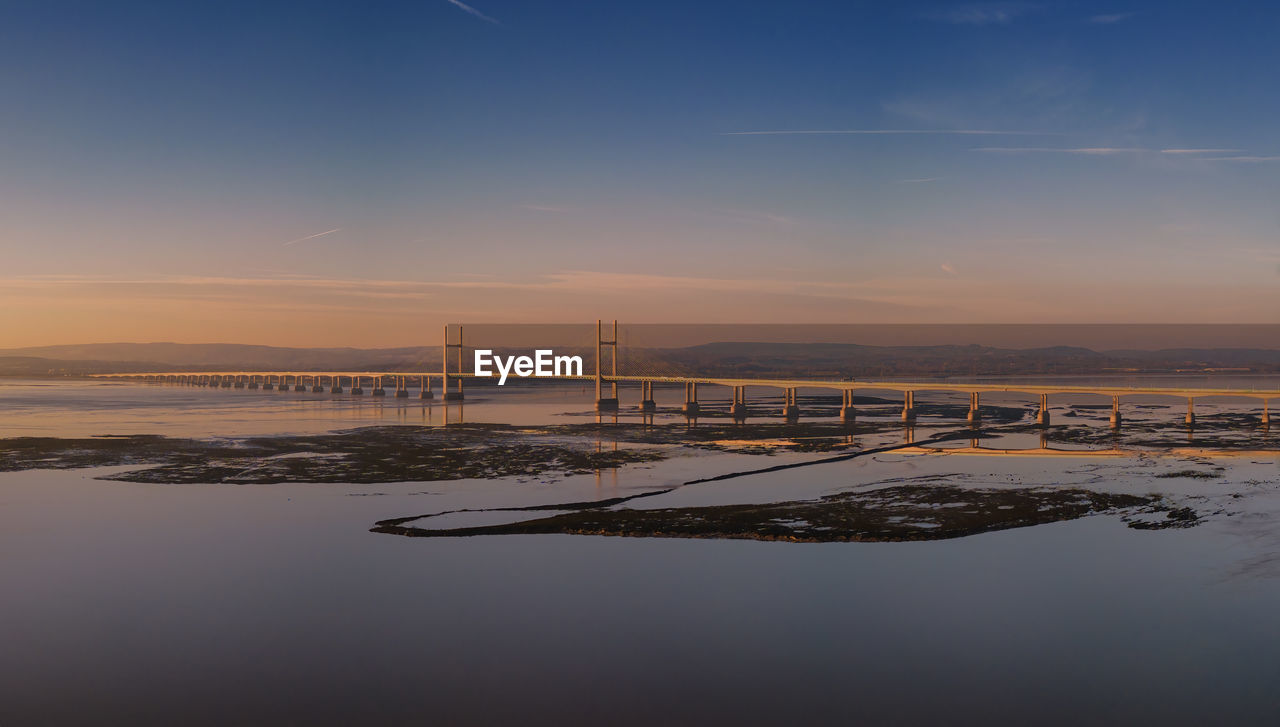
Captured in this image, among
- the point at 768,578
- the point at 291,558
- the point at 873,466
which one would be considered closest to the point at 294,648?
the point at 291,558

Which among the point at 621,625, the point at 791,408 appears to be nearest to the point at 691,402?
the point at 791,408

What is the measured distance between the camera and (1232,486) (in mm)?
46688

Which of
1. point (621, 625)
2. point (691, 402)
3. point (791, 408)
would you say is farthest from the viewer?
point (691, 402)

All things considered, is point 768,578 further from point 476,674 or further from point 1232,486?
point 1232,486

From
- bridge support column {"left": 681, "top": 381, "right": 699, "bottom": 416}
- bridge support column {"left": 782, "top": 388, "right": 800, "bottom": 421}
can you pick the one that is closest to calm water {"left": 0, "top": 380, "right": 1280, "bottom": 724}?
bridge support column {"left": 782, "top": 388, "right": 800, "bottom": 421}

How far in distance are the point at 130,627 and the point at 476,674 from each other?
932cm

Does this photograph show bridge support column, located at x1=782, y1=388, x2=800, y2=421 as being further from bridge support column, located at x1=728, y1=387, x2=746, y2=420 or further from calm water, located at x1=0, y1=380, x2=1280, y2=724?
calm water, located at x1=0, y1=380, x2=1280, y2=724

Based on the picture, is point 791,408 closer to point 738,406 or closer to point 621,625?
point 738,406

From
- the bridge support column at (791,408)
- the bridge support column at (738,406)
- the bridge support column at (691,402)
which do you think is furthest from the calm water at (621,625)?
the bridge support column at (691,402)

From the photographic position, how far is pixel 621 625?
22.2 metres

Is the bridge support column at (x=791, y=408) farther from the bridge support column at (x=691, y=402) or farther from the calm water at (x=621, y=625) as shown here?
the calm water at (x=621, y=625)

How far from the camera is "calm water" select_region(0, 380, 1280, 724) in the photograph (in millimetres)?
17203

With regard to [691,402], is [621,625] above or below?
above

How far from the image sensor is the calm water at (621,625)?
17.2m
